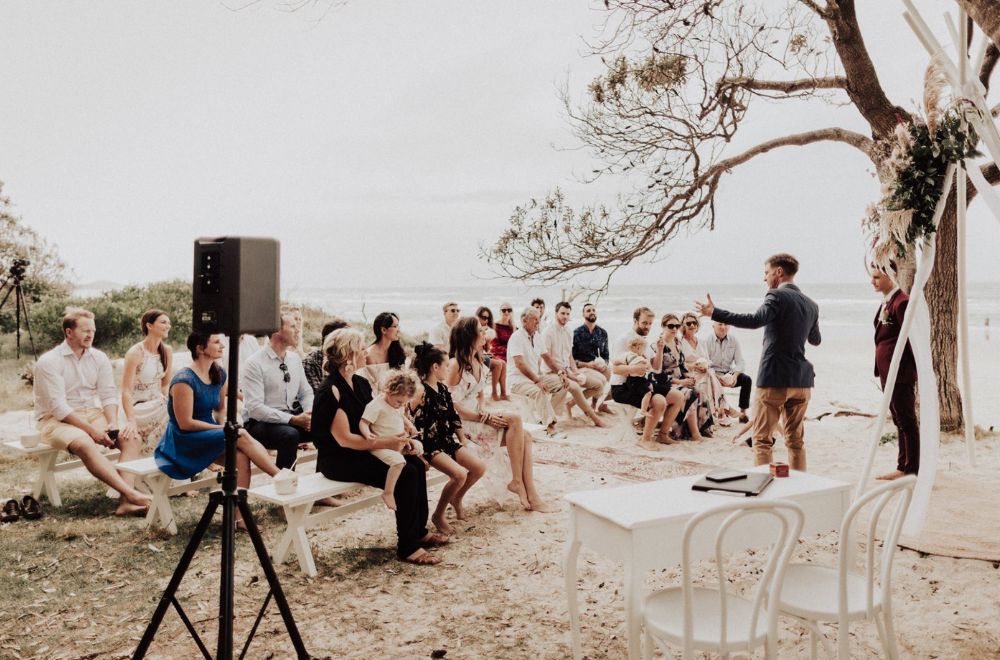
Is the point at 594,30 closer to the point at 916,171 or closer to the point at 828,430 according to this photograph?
the point at 916,171

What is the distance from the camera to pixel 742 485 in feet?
9.29

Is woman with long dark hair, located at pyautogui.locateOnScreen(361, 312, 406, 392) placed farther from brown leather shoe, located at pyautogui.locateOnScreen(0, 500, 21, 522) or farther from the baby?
brown leather shoe, located at pyautogui.locateOnScreen(0, 500, 21, 522)

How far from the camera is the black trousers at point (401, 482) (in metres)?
4.00

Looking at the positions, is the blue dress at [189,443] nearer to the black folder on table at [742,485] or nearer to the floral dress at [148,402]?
the floral dress at [148,402]

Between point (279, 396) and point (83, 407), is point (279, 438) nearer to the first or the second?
point (279, 396)

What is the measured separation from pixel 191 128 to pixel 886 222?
31.0 meters

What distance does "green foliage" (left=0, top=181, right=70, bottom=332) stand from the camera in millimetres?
15695

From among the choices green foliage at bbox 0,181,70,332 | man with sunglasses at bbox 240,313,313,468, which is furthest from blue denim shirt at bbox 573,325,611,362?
green foliage at bbox 0,181,70,332

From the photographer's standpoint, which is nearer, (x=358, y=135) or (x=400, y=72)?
(x=400, y=72)

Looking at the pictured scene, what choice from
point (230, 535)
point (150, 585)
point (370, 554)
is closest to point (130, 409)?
point (150, 585)

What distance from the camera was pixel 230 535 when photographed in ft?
8.46

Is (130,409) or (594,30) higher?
(594,30)

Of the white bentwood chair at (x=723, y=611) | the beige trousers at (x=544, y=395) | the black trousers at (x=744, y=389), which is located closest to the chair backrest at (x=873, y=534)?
the white bentwood chair at (x=723, y=611)

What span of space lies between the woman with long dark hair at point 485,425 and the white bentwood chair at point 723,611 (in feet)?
8.26
